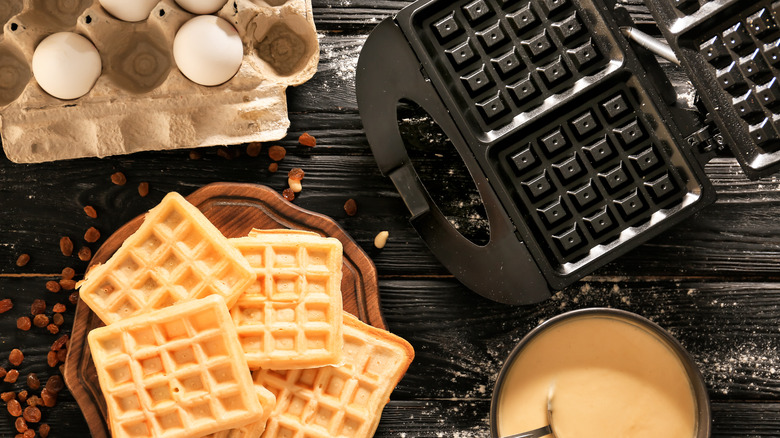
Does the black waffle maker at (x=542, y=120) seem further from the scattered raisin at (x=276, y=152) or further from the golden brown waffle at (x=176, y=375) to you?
the golden brown waffle at (x=176, y=375)

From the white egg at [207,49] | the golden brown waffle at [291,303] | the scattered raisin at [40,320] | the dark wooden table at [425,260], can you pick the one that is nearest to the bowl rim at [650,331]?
the dark wooden table at [425,260]

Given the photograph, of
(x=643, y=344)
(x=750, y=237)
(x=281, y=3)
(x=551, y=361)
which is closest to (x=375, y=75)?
(x=281, y=3)

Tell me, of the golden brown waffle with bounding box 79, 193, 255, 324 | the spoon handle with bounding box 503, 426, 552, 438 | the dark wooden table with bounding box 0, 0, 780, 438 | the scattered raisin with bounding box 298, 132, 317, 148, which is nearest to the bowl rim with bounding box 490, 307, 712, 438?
the spoon handle with bounding box 503, 426, 552, 438

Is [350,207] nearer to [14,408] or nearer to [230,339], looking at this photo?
[230,339]

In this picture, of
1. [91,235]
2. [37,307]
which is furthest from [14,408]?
[91,235]

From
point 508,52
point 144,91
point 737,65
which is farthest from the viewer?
point 144,91

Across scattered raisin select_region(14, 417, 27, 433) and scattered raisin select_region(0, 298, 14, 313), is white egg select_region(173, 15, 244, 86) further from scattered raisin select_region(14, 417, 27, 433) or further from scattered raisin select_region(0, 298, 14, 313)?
scattered raisin select_region(14, 417, 27, 433)

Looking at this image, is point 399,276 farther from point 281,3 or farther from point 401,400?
point 281,3
